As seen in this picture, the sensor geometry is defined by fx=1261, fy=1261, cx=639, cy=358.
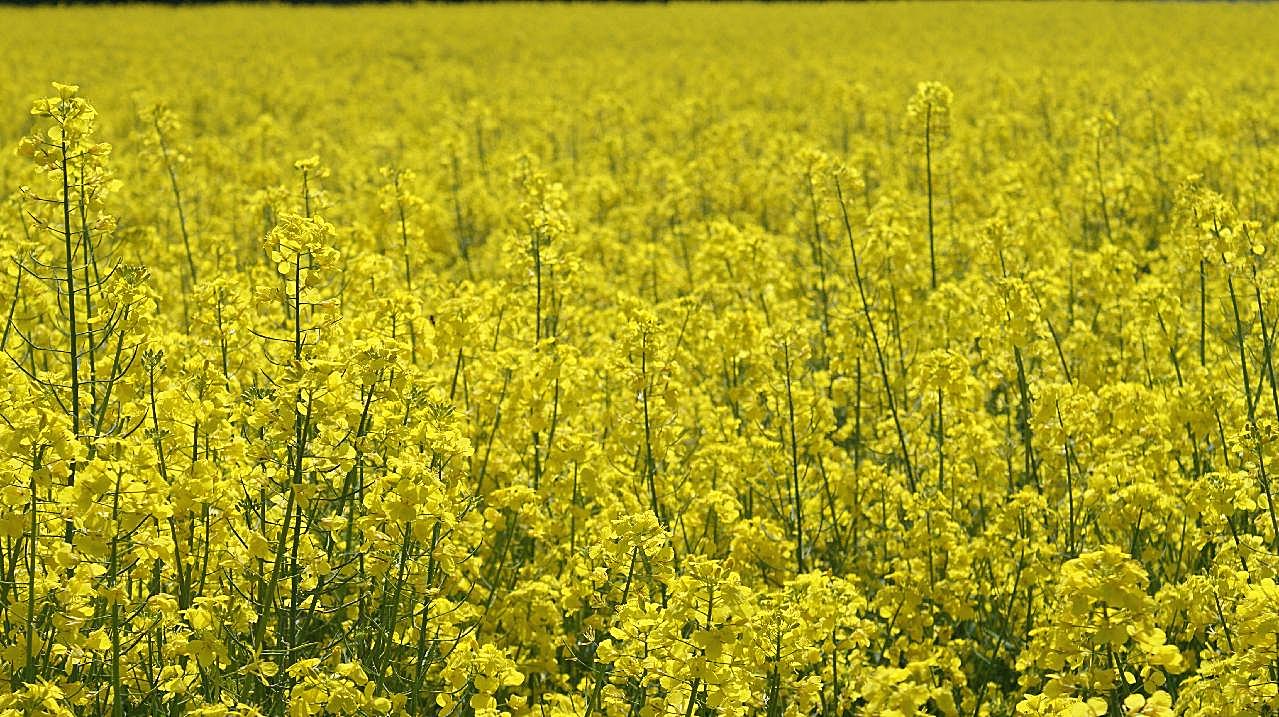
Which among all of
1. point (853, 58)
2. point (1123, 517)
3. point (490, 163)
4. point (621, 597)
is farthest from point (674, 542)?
point (853, 58)

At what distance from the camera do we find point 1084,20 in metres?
31.5

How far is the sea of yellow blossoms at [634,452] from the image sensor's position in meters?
2.73

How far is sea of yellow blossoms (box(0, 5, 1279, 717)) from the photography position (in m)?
2.73

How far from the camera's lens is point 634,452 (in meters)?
4.77

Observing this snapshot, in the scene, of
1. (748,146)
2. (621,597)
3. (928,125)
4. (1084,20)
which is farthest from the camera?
(1084,20)

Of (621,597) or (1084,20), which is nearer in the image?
(621,597)

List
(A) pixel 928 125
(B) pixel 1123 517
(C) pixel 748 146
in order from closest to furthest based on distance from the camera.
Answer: (B) pixel 1123 517
(A) pixel 928 125
(C) pixel 748 146

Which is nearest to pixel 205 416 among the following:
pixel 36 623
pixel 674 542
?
pixel 36 623

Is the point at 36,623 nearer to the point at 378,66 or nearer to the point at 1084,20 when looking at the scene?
the point at 378,66

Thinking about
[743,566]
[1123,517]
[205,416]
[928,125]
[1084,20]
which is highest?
[1084,20]

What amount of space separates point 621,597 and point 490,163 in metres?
8.07

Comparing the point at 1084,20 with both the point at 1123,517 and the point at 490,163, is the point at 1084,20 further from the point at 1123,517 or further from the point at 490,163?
the point at 1123,517

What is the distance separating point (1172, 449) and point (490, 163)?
746 cm

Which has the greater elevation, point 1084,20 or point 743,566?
point 1084,20
